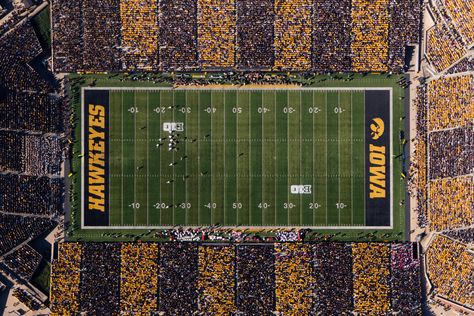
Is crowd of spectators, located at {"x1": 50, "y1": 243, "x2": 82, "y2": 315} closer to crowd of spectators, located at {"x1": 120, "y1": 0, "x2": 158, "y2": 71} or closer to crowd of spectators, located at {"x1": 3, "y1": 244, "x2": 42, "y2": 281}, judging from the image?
crowd of spectators, located at {"x1": 3, "y1": 244, "x2": 42, "y2": 281}

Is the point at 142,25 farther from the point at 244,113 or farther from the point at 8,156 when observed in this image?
the point at 8,156

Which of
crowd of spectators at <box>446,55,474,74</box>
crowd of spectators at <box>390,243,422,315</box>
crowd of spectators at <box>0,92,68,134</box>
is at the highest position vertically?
crowd of spectators at <box>446,55,474,74</box>

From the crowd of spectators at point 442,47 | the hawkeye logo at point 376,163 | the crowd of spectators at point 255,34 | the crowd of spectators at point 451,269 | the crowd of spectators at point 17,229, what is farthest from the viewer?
the hawkeye logo at point 376,163

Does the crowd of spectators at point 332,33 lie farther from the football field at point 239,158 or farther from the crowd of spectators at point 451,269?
the crowd of spectators at point 451,269

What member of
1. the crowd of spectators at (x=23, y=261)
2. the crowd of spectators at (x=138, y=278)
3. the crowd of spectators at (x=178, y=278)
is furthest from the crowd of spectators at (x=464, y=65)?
the crowd of spectators at (x=23, y=261)

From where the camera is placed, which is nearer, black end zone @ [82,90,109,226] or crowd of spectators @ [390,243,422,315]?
crowd of spectators @ [390,243,422,315]

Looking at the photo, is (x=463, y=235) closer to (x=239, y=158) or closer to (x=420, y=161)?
(x=420, y=161)

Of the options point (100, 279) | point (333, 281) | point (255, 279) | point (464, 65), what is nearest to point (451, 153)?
point (464, 65)

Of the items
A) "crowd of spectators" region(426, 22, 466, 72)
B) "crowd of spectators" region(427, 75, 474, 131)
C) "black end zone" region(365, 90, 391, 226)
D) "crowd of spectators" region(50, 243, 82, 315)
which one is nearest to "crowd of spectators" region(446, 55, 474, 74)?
"crowd of spectators" region(426, 22, 466, 72)
